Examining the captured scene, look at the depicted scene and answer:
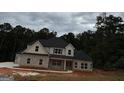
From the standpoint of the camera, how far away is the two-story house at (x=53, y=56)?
9.04 m

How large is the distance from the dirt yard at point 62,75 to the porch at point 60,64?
0.13 m

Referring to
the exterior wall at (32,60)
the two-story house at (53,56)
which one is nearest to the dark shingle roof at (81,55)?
the two-story house at (53,56)

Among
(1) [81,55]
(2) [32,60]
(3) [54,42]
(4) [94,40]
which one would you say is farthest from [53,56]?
(4) [94,40]

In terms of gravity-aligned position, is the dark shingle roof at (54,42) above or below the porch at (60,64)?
above

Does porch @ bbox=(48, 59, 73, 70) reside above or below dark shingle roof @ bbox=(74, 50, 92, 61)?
below

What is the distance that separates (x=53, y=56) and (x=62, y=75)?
0.47 meters

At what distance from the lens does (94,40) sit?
29.7 ft

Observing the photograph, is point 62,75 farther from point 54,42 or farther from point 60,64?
point 54,42

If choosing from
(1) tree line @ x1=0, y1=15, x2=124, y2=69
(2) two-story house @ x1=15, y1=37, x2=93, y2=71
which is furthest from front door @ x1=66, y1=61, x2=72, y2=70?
(1) tree line @ x1=0, y1=15, x2=124, y2=69

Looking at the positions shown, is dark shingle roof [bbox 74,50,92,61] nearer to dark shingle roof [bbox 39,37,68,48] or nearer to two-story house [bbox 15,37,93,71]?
two-story house [bbox 15,37,93,71]

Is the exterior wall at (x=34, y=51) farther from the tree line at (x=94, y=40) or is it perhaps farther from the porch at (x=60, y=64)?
the porch at (x=60, y=64)

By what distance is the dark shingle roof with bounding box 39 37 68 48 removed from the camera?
30.1 feet
